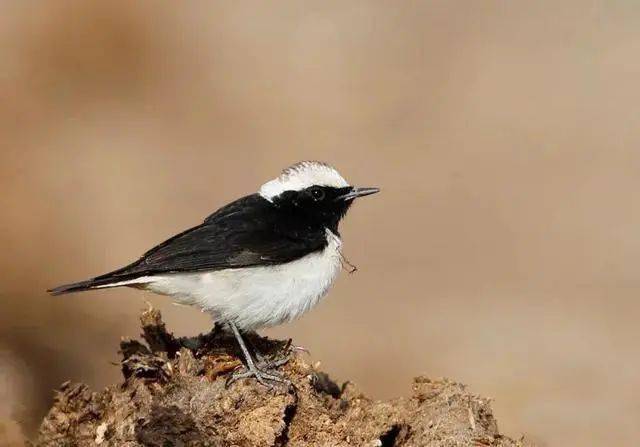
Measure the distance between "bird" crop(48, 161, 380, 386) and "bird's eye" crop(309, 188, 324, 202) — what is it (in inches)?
11.0

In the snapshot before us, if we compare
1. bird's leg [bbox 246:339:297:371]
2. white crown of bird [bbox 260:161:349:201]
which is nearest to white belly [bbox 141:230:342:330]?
bird's leg [bbox 246:339:297:371]

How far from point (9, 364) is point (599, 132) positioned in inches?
350

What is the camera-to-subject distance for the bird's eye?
21.7 feet

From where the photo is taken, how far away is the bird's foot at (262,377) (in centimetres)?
530

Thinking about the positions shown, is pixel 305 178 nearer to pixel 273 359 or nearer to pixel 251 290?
pixel 251 290

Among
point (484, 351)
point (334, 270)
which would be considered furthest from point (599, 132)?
point (334, 270)

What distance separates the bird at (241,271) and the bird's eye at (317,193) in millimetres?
280

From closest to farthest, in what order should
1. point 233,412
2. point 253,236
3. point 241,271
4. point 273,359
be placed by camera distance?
point 233,412 < point 273,359 < point 241,271 < point 253,236

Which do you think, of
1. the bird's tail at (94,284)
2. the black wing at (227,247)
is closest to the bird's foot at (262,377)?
the black wing at (227,247)

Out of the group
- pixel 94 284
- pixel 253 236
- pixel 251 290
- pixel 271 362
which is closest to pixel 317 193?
pixel 253 236

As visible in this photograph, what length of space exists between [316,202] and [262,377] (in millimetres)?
1643

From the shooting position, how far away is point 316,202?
663cm

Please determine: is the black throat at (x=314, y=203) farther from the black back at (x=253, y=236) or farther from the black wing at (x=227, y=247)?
the black wing at (x=227, y=247)

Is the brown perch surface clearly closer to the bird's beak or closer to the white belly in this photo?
the white belly
